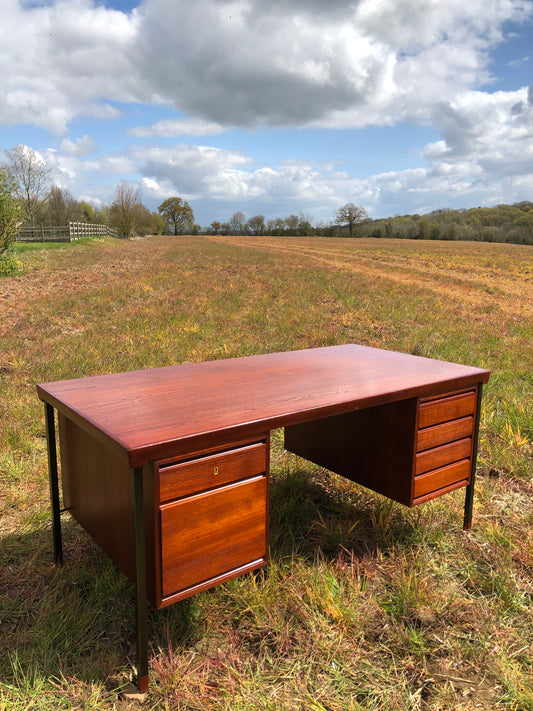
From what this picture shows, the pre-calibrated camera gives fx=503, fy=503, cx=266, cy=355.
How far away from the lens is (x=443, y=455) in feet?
9.11

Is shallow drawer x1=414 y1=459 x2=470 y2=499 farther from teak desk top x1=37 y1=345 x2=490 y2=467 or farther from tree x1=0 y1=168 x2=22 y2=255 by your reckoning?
tree x1=0 y1=168 x2=22 y2=255

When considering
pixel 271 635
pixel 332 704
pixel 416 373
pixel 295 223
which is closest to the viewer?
pixel 332 704

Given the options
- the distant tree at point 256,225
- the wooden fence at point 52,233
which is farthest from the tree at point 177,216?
the wooden fence at point 52,233

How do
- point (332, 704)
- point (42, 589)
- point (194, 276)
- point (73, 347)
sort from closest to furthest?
1. point (332, 704)
2. point (42, 589)
3. point (73, 347)
4. point (194, 276)

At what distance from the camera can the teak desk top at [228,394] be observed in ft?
5.92

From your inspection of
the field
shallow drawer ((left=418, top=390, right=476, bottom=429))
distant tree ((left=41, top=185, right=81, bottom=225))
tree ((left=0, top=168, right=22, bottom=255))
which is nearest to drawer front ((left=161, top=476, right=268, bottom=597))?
the field

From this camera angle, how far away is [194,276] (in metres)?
15.1

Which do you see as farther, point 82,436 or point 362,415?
point 362,415

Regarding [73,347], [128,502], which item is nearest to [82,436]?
[128,502]

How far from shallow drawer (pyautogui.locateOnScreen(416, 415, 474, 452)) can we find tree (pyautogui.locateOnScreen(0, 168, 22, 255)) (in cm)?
1107

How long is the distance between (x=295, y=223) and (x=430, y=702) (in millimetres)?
93271

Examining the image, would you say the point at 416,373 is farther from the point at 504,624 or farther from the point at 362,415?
the point at 504,624

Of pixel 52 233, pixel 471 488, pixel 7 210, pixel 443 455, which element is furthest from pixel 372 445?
pixel 52 233

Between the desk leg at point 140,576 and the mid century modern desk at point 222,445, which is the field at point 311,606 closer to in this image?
the desk leg at point 140,576
